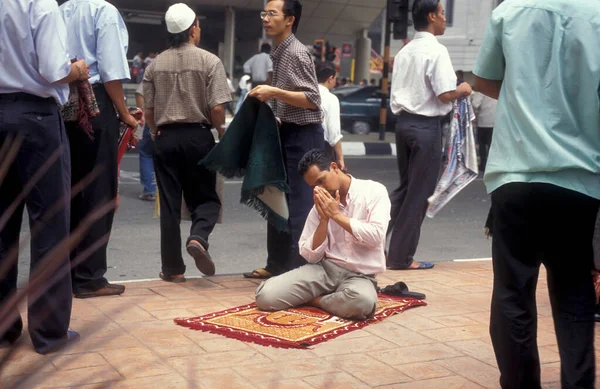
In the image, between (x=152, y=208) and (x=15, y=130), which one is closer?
(x=15, y=130)

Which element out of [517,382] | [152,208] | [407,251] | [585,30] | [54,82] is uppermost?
[585,30]

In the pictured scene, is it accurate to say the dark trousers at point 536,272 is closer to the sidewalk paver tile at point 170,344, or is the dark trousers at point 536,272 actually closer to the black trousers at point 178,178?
the sidewalk paver tile at point 170,344

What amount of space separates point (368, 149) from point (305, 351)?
→ 1399cm

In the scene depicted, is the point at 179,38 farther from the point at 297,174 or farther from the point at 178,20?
the point at 297,174

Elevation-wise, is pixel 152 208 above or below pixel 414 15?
below

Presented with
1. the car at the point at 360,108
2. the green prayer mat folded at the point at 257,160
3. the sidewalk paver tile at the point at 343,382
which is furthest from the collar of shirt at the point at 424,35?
the car at the point at 360,108

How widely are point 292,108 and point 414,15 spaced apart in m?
1.42

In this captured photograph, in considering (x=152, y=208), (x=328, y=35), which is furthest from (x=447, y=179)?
(x=328, y=35)

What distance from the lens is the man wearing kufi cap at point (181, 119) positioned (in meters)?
5.46

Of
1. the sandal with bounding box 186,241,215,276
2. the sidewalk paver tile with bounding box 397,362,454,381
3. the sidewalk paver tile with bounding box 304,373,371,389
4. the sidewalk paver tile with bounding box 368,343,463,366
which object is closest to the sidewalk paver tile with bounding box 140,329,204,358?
the sidewalk paver tile with bounding box 304,373,371,389

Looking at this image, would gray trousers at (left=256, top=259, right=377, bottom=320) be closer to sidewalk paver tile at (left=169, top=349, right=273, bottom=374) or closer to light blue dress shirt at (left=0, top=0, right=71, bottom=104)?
sidewalk paver tile at (left=169, top=349, right=273, bottom=374)

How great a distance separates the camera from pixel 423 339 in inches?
169

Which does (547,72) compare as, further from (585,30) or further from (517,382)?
(517,382)

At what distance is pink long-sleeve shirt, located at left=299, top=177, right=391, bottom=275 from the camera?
4.84 m
